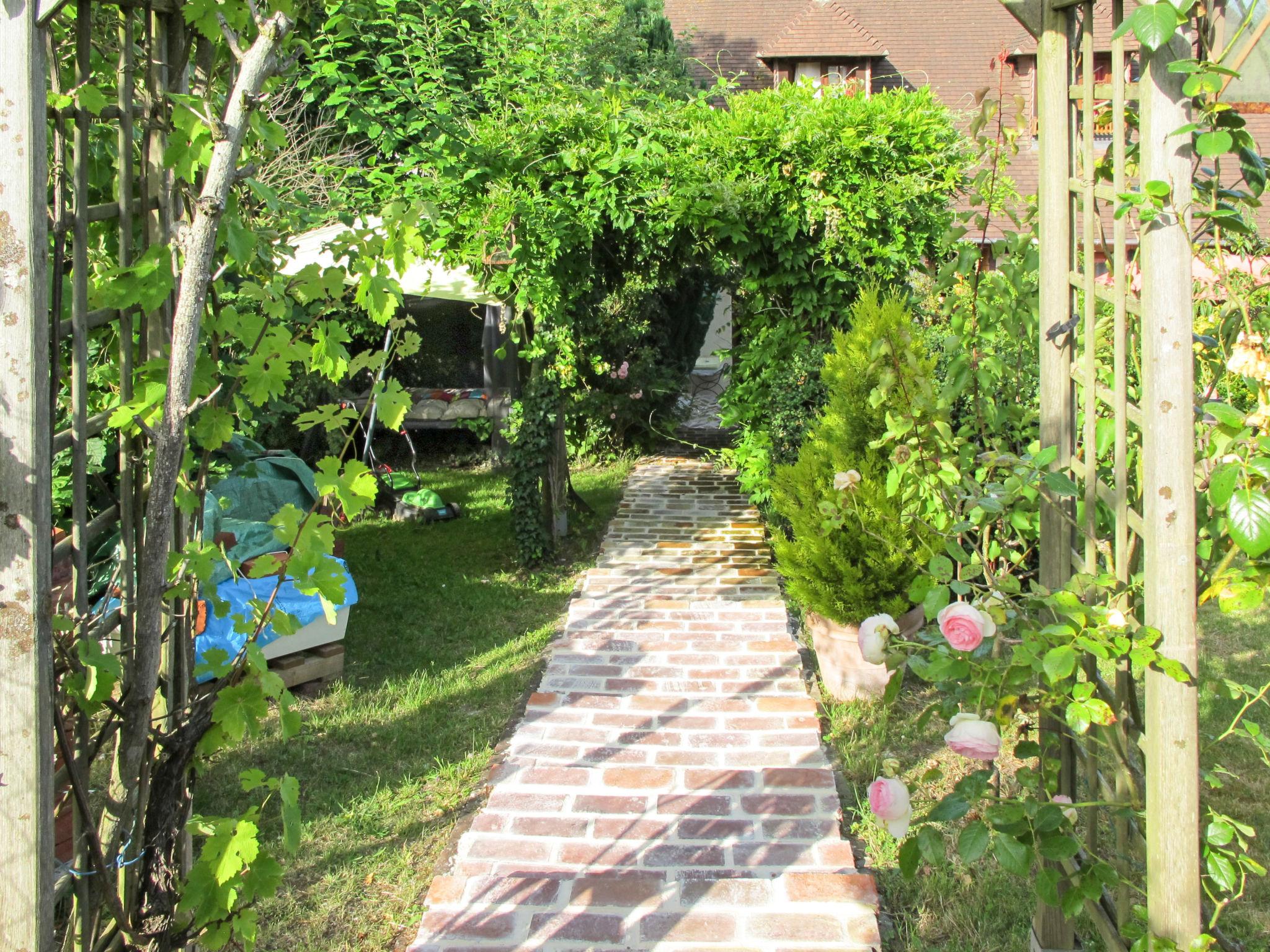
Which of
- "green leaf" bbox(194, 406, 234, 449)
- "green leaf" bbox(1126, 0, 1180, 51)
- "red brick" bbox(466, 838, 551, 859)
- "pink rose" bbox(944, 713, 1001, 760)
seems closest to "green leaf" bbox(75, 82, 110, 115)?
"green leaf" bbox(194, 406, 234, 449)

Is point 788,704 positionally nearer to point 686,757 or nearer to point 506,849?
point 686,757

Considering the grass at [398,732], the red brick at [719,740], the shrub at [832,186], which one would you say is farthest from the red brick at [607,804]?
the shrub at [832,186]

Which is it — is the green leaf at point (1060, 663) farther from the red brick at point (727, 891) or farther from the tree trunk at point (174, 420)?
the red brick at point (727, 891)

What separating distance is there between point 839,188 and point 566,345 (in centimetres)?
213

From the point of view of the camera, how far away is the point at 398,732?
4.67 meters

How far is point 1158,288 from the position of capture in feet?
5.60

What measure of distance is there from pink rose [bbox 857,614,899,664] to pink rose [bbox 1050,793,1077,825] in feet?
1.47

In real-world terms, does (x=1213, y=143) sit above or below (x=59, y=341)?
above

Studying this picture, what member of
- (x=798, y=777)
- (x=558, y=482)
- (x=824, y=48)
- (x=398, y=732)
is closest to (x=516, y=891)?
(x=798, y=777)

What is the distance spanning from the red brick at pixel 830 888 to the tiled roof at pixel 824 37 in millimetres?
12915

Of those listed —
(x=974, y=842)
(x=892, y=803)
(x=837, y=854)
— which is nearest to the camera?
(x=974, y=842)

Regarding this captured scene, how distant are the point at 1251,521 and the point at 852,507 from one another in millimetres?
3011

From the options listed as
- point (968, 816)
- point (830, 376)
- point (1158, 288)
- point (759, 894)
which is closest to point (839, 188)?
point (830, 376)

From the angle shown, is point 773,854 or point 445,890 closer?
point 445,890
